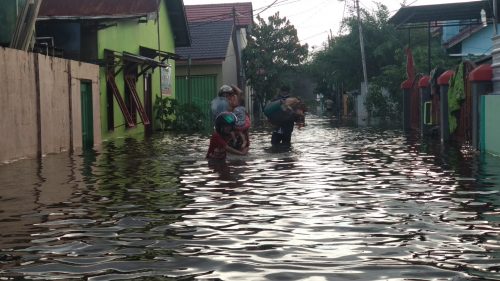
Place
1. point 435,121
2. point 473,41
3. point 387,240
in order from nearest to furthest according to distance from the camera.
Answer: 1. point 387,240
2. point 435,121
3. point 473,41

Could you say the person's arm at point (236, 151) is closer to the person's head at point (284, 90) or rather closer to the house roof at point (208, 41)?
the person's head at point (284, 90)

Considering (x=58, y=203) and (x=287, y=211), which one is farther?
(x=58, y=203)

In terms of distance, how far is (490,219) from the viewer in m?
7.76

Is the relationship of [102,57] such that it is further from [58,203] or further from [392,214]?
[392,214]

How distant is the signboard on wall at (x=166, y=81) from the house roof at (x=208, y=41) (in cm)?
416

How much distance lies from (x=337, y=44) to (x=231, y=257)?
49175 mm

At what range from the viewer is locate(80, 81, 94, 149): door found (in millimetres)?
22000

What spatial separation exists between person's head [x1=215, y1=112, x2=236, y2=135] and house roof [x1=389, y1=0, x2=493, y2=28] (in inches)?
429

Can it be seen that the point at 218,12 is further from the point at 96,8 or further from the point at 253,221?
the point at 253,221

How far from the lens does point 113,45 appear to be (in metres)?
27.2

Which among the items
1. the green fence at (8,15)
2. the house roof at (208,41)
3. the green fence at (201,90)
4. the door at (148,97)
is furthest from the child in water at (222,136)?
the green fence at (201,90)

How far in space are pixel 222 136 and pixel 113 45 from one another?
12905 millimetres

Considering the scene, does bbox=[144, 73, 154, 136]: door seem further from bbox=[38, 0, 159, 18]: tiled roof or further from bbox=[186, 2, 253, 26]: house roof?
bbox=[186, 2, 253, 26]: house roof

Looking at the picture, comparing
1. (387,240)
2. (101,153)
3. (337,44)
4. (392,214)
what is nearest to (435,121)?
(101,153)
